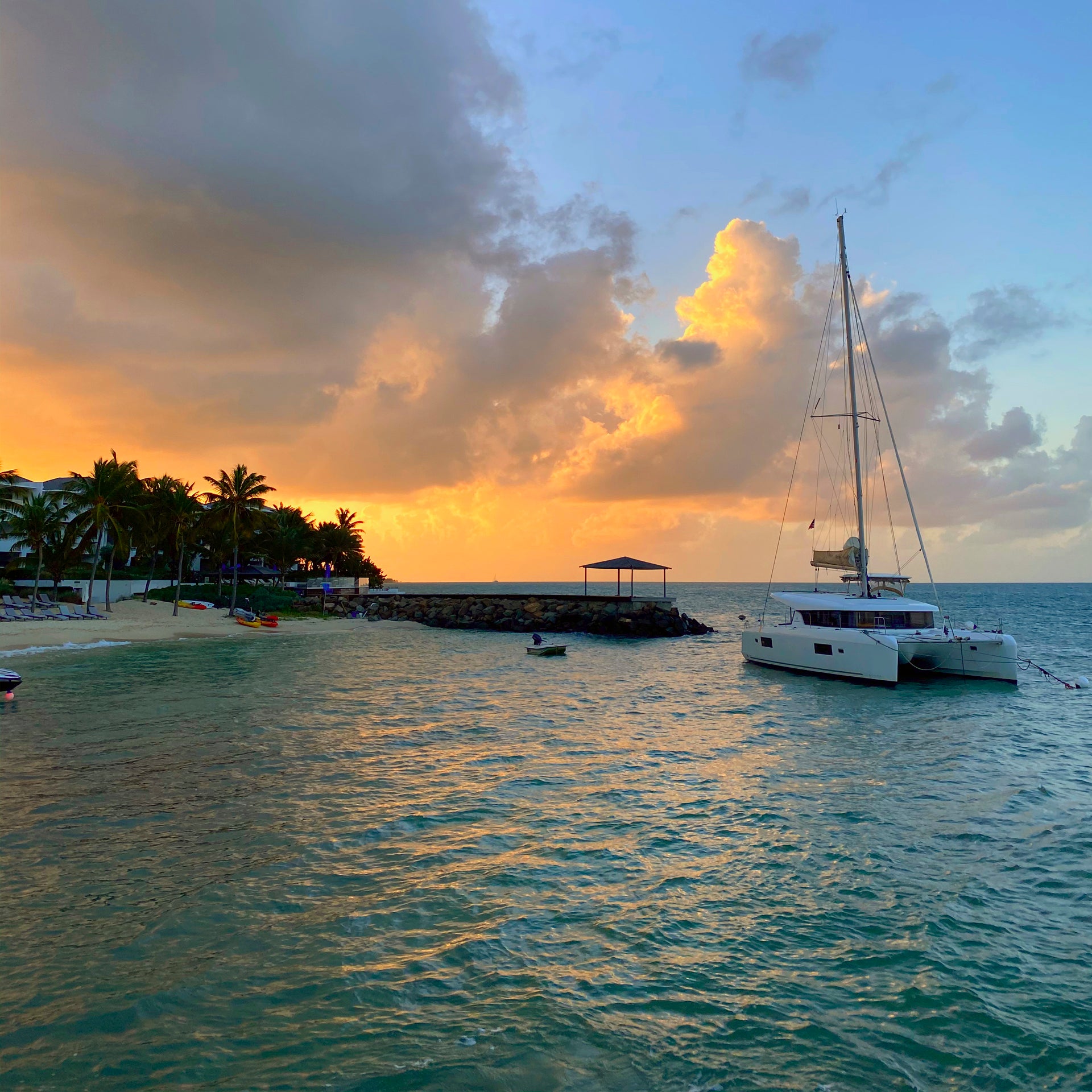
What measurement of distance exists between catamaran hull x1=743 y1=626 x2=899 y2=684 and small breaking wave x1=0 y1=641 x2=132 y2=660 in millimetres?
38290

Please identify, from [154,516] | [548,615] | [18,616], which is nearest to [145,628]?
[18,616]

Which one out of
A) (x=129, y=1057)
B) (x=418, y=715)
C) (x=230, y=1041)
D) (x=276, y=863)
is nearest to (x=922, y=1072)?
(x=230, y=1041)

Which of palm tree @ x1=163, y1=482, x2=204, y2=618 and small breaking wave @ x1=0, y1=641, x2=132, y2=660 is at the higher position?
palm tree @ x1=163, y1=482, x2=204, y2=618

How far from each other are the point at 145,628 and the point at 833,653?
44531 millimetres

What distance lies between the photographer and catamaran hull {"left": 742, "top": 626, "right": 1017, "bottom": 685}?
2920 cm

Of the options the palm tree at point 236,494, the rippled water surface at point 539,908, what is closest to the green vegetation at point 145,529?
the palm tree at point 236,494

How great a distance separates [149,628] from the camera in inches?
1941

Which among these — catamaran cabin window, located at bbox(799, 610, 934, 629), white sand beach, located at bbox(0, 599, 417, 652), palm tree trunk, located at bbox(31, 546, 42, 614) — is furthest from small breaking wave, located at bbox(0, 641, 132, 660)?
catamaran cabin window, located at bbox(799, 610, 934, 629)

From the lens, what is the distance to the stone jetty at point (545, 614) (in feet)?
200

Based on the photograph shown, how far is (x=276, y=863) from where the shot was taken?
10.1 meters

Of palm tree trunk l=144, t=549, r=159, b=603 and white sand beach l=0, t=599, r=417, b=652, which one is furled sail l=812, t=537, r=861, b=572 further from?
palm tree trunk l=144, t=549, r=159, b=603

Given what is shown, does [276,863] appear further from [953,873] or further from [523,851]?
[953,873]

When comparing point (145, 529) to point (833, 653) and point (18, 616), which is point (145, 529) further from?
point (833, 653)

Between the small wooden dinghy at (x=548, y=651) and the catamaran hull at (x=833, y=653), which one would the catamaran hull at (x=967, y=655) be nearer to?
the catamaran hull at (x=833, y=653)
